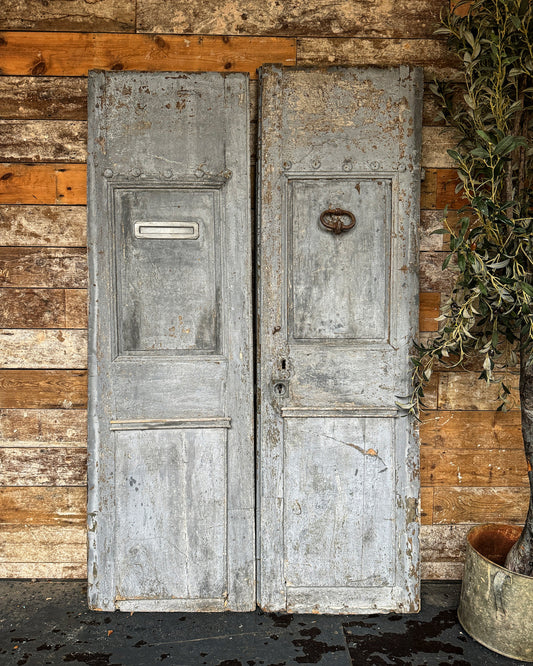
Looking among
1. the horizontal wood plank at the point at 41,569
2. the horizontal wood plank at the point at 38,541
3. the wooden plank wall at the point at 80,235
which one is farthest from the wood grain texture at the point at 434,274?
the horizontal wood plank at the point at 41,569

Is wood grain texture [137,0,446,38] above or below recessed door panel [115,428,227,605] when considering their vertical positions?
above

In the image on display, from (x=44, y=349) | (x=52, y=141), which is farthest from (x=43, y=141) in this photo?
(x=44, y=349)

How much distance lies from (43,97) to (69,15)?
36 centimetres

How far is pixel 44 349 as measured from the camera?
7.52ft

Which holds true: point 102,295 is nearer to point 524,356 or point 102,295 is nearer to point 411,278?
point 411,278

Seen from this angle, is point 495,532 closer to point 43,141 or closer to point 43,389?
point 43,389

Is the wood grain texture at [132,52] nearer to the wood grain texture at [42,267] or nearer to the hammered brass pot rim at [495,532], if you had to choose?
the wood grain texture at [42,267]

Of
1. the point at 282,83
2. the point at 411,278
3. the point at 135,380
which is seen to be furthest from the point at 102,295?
the point at 411,278

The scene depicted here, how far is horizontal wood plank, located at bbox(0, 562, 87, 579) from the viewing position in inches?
93.0

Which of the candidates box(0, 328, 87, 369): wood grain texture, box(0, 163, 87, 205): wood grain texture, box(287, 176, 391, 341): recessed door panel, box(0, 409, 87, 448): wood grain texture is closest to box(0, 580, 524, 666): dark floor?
box(0, 409, 87, 448): wood grain texture

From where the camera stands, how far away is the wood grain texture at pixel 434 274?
7.46ft

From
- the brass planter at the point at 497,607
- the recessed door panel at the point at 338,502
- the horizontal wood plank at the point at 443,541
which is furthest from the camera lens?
the horizontal wood plank at the point at 443,541

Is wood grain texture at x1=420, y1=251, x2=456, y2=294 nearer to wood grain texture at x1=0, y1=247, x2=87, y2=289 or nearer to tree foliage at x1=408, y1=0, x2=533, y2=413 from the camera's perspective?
tree foliage at x1=408, y1=0, x2=533, y2=413

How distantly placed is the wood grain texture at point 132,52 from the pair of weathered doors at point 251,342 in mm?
183
